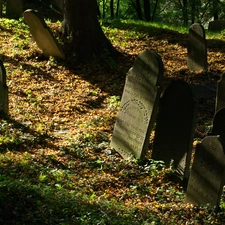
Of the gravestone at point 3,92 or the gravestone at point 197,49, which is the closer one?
the gravestone at point 3,92

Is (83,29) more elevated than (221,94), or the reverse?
(83,29)

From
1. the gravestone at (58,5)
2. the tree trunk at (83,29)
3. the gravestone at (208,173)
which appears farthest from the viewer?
the gravestone at (58,5)

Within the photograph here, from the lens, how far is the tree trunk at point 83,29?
13898 mm

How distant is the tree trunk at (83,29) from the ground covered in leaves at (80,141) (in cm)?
35

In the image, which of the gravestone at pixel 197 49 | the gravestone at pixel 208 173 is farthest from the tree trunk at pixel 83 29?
the gravestone at pixel 208 173

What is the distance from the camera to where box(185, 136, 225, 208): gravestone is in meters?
6.56

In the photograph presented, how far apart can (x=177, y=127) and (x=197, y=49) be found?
6.07 meters

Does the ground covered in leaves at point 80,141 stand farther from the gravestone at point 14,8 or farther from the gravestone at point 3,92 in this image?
the gravestone at point 14,8

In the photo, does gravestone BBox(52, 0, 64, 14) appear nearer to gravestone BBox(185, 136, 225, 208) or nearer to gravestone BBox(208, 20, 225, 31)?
gravestone BBox(208, 20, 225, 31)

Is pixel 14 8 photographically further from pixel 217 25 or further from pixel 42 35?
pixel 217 25

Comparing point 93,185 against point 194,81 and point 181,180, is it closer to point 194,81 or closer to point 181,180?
point 181,180

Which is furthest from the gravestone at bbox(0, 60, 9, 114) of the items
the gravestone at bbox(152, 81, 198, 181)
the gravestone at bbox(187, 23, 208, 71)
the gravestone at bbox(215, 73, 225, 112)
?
the gravestone at bbox(187, 23, 208, 71)

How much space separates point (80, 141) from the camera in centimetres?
938

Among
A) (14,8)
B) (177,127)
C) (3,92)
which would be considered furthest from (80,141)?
(14,8)
